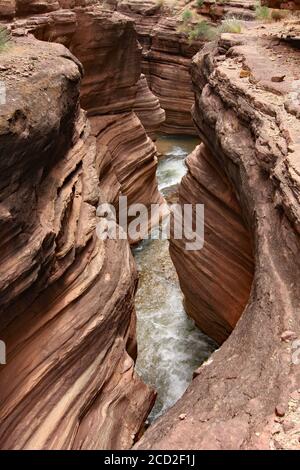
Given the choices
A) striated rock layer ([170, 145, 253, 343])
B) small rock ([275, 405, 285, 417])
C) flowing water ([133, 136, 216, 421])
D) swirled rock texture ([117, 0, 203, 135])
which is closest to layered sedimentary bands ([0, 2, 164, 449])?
striated rock layer ([170, 145, 253, 343])

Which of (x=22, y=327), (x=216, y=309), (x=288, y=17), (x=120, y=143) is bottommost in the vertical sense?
(x=216, y=309)

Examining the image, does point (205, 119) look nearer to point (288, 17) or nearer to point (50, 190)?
point (50, 190)

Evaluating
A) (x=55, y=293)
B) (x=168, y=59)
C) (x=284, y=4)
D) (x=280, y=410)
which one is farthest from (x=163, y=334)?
(x=168, y=59)

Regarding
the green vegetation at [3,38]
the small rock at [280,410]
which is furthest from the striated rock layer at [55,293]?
the small rock at [280,410]

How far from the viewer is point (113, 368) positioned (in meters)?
4.04

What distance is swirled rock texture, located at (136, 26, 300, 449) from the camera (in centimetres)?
255

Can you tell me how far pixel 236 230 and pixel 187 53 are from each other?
11.3 meters

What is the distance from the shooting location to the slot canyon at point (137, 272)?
9.77 ft

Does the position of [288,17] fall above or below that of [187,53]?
above

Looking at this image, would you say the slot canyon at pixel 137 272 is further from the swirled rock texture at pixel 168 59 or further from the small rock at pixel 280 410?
the swirled rock texture at pixel 168 59

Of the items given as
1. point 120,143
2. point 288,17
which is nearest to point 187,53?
point 288,17

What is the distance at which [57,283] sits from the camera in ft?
12.7

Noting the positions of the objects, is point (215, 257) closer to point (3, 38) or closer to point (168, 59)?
point (3, 38)

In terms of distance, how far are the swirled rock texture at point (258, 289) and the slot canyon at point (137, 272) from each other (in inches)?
0.5
